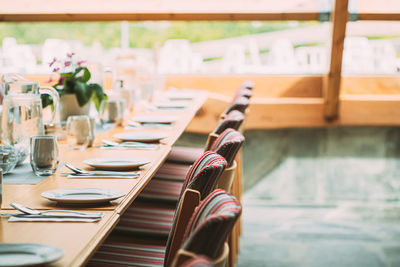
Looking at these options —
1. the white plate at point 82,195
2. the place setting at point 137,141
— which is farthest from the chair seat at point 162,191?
the white plate at point 82,195

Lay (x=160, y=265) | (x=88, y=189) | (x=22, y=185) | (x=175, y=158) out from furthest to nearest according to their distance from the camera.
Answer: (x=175, y=158), (x=160, y=265), (x=22, y=185), (x=88, y=189)

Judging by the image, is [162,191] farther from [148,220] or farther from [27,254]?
[27,254]

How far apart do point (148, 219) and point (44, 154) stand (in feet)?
2.31

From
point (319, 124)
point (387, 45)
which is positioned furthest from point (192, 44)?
point (387, 45)

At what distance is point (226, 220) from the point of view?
1.15 metres

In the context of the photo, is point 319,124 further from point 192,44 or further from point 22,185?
point 22,185

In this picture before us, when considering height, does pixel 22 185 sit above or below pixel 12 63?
below

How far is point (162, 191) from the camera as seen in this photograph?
2.79 metres

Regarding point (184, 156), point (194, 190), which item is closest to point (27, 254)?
point (194, 190)

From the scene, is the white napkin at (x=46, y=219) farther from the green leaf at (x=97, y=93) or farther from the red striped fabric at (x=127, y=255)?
the green leaf at (x=97, y=93)

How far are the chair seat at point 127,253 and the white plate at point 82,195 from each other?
42 centimetres

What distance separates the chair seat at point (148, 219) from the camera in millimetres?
2271
